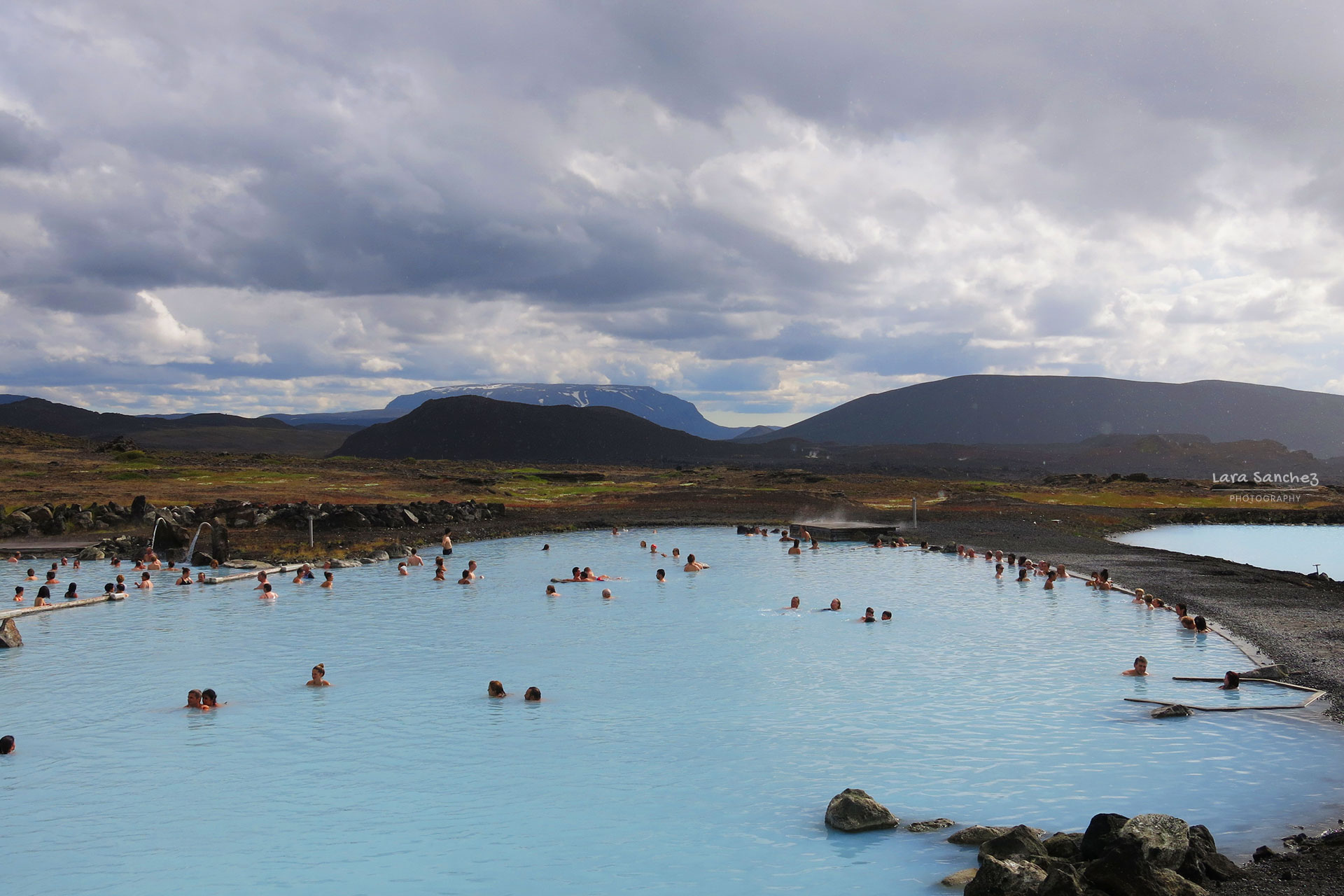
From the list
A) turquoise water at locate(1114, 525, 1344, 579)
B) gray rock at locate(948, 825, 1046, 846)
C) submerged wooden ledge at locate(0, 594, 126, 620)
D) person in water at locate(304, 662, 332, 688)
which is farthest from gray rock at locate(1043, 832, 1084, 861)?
turquoise water at locate(1114, 525, 1344, 579)

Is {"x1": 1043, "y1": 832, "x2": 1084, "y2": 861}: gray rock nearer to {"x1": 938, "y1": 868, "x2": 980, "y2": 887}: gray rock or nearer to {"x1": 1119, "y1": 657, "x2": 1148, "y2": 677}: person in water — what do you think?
{"x1": 938, "y1": 868, "x2": 980, "y2": 887}: gray rock

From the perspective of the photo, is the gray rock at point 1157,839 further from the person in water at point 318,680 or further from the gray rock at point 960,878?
the person in water at point 318,680

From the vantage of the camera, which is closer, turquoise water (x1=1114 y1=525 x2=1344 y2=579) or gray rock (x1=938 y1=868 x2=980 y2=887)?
gray rock (x1=938 y1=868 x2=980 y2=887)

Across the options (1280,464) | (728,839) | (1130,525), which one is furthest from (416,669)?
(1280,464)

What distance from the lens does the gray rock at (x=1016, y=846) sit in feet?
28.7

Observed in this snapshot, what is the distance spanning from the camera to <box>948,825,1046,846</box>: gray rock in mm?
9898

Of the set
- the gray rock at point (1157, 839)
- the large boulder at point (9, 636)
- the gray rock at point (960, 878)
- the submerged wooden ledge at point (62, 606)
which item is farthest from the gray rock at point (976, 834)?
the submerged wooden ledge at point (62, 606)

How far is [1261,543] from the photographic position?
49406mm

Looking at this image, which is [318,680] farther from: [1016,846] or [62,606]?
[1016,846]

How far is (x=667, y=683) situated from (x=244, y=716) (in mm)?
8089

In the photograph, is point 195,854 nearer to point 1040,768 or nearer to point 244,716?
point 244,716

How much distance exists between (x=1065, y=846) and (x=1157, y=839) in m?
0.97

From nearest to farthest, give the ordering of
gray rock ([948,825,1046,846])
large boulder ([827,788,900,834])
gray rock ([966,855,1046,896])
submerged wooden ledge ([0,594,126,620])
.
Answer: gray rock ([966,855,1046,896]), gray rock ([948,825,1046,846]), large boulder ([827,788,900,834]), submerged wooden ledge ([0,594,126,620])

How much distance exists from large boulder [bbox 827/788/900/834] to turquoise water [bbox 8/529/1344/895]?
0.54ft
